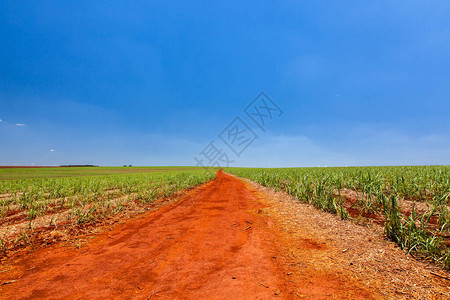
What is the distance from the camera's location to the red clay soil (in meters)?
2.46

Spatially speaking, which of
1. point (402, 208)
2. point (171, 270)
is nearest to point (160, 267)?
point (171, 270)

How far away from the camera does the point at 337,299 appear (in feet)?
7.42

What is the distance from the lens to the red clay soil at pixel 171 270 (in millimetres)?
2455

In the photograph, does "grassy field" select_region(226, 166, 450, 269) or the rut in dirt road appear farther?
"grassy field" select_region(226, 166, 450, 269)

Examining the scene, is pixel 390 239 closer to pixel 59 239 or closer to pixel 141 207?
pixel 59 239

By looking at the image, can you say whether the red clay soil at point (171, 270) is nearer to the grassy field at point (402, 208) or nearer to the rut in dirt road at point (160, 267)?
the rut in dirt road at point (160, 267)

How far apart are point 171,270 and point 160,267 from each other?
24 centimetres

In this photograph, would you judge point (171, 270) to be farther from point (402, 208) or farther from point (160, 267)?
point (402, 208)

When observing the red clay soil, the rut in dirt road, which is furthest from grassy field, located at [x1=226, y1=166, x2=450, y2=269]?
the rut in dirt road

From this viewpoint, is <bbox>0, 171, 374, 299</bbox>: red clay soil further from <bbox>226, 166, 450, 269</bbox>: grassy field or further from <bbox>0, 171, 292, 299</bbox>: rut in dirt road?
<bbox>226, 166, 450, 269</bbox>: grassy field

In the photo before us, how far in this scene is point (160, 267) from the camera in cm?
310

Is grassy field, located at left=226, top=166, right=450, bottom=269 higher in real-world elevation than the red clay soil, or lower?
higher

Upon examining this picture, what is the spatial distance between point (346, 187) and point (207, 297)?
10.9 meters

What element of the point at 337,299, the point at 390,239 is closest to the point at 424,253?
the point at 390,239
